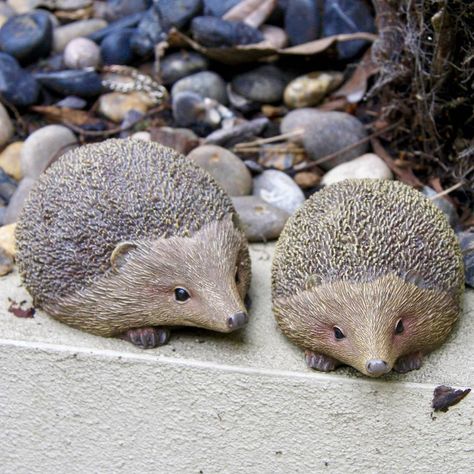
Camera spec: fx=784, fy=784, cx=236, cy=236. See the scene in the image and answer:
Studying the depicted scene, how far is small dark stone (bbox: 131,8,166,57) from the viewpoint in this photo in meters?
3.72

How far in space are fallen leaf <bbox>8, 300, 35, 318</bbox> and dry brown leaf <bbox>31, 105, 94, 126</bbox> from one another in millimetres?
1244

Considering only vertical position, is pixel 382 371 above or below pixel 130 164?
below

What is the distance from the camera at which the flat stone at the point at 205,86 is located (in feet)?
11.6

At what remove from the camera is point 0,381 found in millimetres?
2430

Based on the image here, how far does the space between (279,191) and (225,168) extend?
24cm

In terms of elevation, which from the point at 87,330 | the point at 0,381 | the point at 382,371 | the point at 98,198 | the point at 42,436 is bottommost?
the point at 42,436

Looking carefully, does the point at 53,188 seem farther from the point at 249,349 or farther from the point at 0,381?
→ the point at 249,349

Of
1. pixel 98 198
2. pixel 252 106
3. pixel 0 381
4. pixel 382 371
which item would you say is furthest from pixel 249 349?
pixel 252 106

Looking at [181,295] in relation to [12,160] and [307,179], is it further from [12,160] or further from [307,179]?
[12,160]

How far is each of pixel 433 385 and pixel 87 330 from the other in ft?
3.40

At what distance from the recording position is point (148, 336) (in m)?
2.33

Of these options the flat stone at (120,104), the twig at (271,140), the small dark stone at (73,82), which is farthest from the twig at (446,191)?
the small dark stone at (73,82)

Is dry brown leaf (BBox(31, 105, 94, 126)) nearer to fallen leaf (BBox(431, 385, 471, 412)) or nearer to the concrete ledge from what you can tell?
the concrete ledge

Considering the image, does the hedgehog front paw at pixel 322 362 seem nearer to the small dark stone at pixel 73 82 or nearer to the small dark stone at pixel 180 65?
the small dark stone at pixel 180 65
